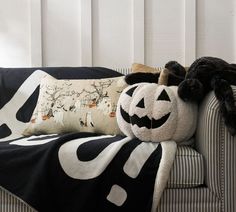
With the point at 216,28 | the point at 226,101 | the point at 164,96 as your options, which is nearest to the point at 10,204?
the point at 164,96

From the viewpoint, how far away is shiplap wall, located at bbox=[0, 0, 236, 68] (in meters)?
2.08

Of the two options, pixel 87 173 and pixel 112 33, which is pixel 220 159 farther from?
pixel 112 33

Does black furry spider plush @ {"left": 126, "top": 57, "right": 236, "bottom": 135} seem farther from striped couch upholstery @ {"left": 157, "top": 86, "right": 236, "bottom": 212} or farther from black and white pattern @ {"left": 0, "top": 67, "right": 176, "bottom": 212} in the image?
black and white pattern @ {"left": 0, "top": 67, "right": 176, "bottom": 212}

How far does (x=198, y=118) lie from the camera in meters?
1.28

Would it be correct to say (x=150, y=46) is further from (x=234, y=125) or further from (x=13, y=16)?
(x=234, y=125)

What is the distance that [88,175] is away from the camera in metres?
1.14

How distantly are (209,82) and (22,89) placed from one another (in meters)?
1.00

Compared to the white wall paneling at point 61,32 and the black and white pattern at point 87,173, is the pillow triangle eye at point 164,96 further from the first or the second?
the white wall paneling at point 61,32

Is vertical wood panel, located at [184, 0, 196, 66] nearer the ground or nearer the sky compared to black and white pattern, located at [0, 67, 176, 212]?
nearer the sky

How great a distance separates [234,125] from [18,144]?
2.56 feet

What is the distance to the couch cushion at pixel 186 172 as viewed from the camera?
113 cm

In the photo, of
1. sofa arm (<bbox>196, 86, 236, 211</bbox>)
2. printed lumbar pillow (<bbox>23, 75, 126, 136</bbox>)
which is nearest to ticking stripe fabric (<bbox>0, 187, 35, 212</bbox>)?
printed lumbar pillow (<bbox>23, 75, 126, 136</bbox>)

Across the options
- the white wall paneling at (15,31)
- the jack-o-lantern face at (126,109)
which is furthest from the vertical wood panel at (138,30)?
the jack-o-lantern face at (126,109)

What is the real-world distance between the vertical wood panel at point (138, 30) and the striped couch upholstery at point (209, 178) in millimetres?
962
